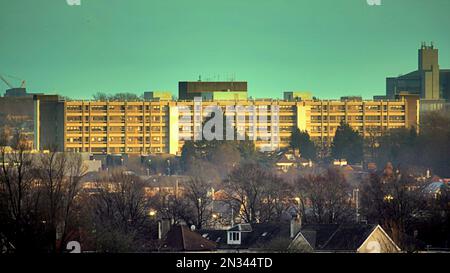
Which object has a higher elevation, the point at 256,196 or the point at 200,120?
the point at 200,120

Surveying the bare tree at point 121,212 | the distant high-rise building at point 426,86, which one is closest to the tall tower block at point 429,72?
the distant high-rise building at point 426,86

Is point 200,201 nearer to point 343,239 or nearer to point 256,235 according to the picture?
point 256,235

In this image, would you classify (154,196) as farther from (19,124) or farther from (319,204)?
(19,124)

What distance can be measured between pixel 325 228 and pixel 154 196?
14.3 m

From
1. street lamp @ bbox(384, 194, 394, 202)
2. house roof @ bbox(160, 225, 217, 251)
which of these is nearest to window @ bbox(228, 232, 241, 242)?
house roof @ bbox(160, 225, 217, 251)

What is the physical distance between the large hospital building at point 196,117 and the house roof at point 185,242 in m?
51.9

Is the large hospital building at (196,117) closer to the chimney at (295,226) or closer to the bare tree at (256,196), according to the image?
the bare tree at (256,196)

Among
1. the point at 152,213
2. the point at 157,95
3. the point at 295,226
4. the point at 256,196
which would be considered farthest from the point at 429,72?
the point at 295,226

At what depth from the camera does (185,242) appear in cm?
3003

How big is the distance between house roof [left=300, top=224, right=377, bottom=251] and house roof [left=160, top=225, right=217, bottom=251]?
200 cm

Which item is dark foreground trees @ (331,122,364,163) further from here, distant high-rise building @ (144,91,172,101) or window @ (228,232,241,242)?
window @ (228,232,241,242)

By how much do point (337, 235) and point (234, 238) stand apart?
11.1 ft

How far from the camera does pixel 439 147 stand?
70562 mm
